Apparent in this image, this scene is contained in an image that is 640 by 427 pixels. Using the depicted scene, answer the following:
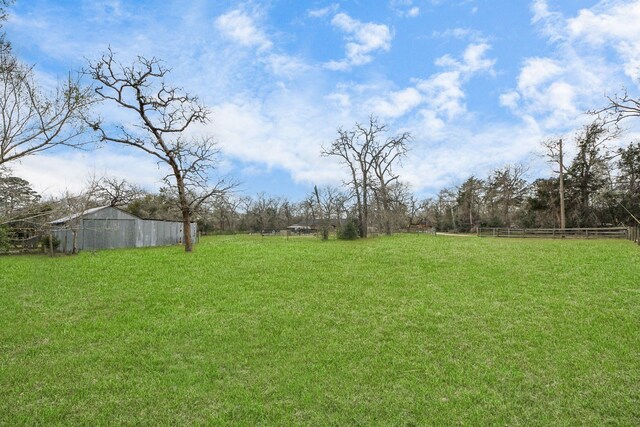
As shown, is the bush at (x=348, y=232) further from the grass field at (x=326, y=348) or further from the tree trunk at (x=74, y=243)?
the grass field at (x=326, y=348)

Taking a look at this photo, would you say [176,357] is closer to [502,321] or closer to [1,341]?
[1,341]

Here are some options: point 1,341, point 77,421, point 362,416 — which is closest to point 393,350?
point 362,416

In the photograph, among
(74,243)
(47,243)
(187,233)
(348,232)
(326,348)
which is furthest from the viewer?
(348,232)

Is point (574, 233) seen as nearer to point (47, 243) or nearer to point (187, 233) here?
point (187, 233)

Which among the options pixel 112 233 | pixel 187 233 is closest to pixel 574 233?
pixel 187 233

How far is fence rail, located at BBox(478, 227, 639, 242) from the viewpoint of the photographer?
23.4 meters

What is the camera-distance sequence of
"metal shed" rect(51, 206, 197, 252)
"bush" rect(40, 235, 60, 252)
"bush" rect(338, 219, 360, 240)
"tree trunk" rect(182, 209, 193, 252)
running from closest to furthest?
"tree trunk" rect(182, 209, 193, 252), "bush" rect(40, 235, 60, 252), "metal shed" rect(51, 206, 197, 252), "bush" rect(338, 219, 360, 240)

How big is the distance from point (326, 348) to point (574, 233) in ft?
97.5

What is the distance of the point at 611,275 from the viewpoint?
1041 cm

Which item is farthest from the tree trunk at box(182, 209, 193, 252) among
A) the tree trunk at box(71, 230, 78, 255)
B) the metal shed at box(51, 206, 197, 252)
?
the tree trunk at box(71, 230, 78, 255)

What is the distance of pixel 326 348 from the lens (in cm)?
616

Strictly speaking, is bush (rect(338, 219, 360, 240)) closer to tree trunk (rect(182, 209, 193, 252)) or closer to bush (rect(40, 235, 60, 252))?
tree trunk (rect(182, 209, 193, 252))

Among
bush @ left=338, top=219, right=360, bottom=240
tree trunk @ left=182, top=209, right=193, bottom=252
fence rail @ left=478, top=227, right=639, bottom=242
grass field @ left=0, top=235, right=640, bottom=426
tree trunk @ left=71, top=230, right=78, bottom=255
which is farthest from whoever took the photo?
bush @ left=338, top=219, right=360, bottom=240

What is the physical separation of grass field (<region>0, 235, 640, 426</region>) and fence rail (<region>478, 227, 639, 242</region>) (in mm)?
15743
